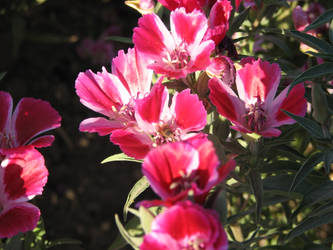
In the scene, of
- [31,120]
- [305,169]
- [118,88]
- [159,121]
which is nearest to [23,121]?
[31,120]

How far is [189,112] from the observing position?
3.61ft

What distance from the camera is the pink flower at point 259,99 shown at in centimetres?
115

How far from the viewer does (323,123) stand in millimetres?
1349

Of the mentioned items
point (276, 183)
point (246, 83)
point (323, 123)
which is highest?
point (246, 83)

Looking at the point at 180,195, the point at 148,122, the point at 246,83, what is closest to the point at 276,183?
the point at 246,83

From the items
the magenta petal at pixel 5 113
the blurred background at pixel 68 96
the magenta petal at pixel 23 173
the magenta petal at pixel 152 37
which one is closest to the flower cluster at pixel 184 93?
the magenta petal at pixel 152 37

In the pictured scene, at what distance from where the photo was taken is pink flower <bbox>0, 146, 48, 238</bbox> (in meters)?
1.16

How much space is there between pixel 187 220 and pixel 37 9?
8.62 ft

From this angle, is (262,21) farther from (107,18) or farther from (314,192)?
(107,18)

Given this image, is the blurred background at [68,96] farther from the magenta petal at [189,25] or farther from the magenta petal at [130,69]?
the magenta petal at [189,25]

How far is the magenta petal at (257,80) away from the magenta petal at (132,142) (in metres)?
0.29

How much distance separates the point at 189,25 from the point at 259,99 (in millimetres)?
268

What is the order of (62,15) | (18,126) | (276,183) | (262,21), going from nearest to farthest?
(18,126) < (276,183) < (262,21) < (62,15)

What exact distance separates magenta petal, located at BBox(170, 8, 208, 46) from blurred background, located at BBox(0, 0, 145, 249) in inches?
73.9
